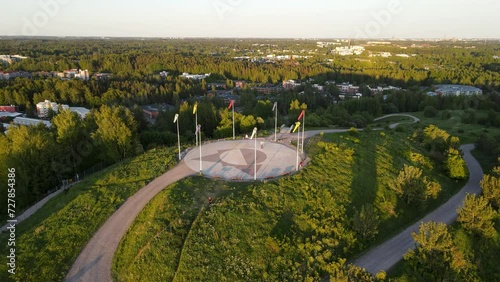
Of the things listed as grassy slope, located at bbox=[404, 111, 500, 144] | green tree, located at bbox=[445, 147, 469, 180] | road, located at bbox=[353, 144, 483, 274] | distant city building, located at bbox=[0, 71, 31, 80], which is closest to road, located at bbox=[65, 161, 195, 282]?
road, located at bbox=[353, 144, 483, 274]

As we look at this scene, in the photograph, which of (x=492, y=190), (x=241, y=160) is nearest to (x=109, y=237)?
(x=241, y=160)

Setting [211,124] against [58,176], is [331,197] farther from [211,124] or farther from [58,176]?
[211,124]

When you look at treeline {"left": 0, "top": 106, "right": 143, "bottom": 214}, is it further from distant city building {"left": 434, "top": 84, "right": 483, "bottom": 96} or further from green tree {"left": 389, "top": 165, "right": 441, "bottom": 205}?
distant city building {"left": 434, "top": 84, "right": 483, "bottom": 96}

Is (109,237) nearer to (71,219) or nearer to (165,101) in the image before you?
(71,219)

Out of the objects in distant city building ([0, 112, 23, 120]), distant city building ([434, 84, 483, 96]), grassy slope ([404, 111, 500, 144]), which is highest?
distant city building ([434, 84, 483, 96])

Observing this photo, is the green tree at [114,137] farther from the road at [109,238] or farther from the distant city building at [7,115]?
the distant city building at [7,115]

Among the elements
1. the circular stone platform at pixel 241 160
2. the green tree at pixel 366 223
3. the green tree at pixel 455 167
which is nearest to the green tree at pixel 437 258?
the green tree at pixel 366 223
